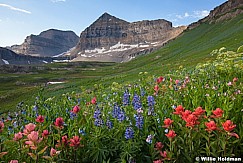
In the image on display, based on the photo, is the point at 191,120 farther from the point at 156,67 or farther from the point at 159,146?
the point at 156,67

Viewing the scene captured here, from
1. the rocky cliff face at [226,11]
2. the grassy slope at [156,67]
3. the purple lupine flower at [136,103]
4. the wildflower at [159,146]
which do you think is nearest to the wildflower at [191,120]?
the wildflower at [159,146]

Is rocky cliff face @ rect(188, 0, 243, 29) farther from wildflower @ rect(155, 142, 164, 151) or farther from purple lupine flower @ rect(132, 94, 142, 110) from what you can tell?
wildflower @ rect(155, 142, 164, 151)

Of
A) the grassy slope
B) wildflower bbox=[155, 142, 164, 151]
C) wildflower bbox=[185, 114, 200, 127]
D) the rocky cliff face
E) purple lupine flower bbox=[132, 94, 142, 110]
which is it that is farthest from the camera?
the rocky cliff face

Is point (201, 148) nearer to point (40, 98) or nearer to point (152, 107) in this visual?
point (152, 107)

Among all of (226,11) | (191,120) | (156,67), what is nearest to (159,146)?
(191,120)

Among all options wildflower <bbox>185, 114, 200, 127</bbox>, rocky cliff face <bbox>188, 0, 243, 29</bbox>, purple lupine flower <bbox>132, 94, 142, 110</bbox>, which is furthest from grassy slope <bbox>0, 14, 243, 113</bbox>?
rocky cliff face <bbox>188, 0, 243, 29</bbox>

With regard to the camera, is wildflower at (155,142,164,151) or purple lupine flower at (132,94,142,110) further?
purple lupine flower at (132,94,142,110)

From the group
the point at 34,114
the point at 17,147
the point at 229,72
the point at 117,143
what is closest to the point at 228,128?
the point at 117,143

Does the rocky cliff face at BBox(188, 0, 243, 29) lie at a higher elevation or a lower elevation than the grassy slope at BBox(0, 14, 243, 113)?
higher

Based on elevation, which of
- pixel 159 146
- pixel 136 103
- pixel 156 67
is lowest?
pixel 156 67

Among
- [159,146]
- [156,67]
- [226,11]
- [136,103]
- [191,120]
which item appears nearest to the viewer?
[191,120]

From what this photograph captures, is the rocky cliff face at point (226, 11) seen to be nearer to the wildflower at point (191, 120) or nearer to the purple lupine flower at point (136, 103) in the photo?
the purple lupine flower at point (136, 103)

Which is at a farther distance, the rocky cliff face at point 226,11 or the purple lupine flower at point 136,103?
the rocky cliff face at point 226,11

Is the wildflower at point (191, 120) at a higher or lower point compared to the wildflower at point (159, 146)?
higher
